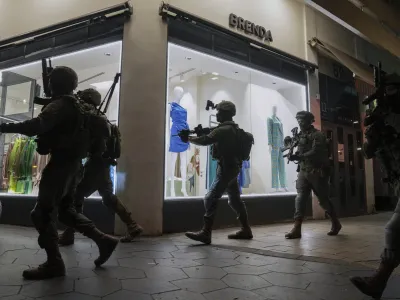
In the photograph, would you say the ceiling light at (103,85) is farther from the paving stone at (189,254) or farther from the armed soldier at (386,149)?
the armed soldier at (386,149)

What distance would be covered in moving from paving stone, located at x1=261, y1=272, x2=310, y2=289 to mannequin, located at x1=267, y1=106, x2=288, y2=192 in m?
4.65

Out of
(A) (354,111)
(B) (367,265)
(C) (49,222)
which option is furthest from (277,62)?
(C) (49,222)

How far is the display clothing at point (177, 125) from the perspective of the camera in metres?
5.64

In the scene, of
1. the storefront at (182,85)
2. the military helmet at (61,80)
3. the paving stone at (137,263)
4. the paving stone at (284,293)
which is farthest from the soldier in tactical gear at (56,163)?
the storefront at (182,85)

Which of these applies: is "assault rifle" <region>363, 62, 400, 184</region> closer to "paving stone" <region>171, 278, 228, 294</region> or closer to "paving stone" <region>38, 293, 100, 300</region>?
"paving stone" <region>171, 278, 228, 294</region>

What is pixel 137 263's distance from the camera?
3209mm

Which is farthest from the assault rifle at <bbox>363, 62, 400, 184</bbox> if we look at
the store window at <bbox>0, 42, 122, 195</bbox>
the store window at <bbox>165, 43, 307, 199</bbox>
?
the store window at <bbox>0, 42, 122, 195</bbox>

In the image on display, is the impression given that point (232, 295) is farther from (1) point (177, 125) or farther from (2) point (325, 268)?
(1) point (177, 125)

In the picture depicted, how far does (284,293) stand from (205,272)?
0.79 m

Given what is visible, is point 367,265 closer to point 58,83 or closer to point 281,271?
point 281,271

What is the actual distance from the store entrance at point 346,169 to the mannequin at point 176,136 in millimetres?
4077

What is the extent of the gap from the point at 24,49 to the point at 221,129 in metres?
4.95

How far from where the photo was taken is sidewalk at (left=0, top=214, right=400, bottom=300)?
2.32 m

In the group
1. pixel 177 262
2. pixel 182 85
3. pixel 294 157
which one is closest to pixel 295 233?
pixel 294 157
